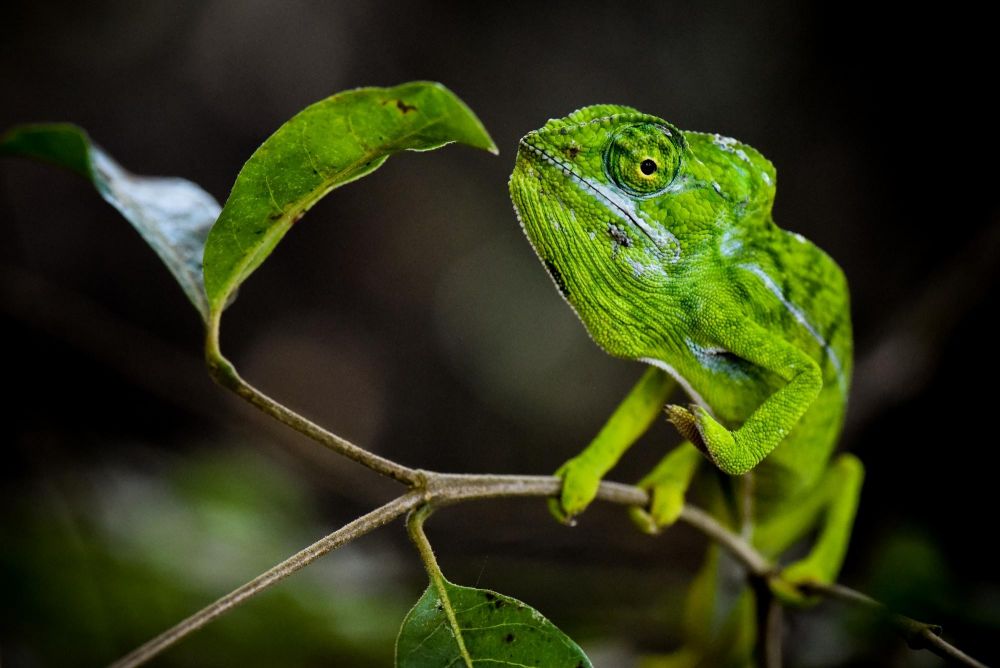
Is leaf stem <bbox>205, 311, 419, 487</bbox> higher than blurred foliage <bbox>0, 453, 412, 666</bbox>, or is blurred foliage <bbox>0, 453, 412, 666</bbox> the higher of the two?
leaf stem <bbox>205, 311, 419, 487</bbox>

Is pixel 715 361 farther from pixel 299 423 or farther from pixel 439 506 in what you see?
pixel 299 423

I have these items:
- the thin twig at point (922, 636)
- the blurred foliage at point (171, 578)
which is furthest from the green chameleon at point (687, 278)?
the blurred foliage at point (171, 578)

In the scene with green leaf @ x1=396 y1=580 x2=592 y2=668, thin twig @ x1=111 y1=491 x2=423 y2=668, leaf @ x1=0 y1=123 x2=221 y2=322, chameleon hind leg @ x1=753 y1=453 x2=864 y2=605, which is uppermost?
leaf @ x1=0 y1=123 x2=221 y2=322

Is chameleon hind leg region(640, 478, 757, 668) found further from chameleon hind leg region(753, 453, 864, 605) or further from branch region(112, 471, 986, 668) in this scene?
branch region(112, 471, 986, 668)

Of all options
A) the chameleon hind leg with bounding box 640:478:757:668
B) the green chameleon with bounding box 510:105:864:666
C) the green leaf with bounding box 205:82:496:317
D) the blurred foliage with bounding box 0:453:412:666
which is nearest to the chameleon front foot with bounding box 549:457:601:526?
the green chameleon with bounding box 510:105:864:666

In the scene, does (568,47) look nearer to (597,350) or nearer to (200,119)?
(597,350)
